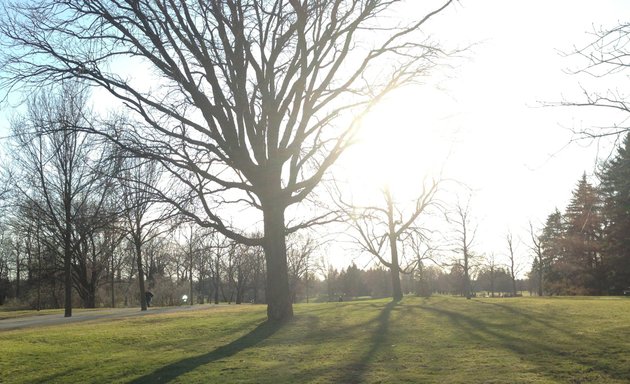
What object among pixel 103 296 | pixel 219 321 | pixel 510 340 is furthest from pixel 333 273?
pixel 510 340

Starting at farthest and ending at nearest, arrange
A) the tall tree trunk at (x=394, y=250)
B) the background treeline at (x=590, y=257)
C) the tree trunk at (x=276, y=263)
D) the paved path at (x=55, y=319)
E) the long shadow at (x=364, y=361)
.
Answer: the background treeline at (x=590, y=257) → the tall tree trunk at (x=394, y=250) → the paved path at (x=55, y=319) → the tree trunk at (x=276, y=263) → the long shadow at (x=364, y=361)

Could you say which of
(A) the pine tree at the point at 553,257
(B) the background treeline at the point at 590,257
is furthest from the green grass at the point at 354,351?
(A) the pine tree at the point at 553,257

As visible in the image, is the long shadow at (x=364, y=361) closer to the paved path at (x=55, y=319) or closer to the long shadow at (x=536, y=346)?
the long shadow at (x=536, y=346)

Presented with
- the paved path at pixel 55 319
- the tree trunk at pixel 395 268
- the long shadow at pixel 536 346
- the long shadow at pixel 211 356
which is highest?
the tree trunk at pixel 395 268

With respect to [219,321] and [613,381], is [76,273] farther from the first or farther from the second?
[613,381]

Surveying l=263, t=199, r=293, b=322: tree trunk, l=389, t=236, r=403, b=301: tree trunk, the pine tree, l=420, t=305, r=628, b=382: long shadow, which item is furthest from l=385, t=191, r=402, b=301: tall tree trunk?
the pine tree

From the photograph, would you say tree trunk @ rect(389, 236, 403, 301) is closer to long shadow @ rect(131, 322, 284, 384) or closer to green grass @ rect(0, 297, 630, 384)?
green grass @ rect(0, 297, 630, 384)

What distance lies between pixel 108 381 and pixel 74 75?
341 inches

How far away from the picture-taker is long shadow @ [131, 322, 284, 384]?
9.09m

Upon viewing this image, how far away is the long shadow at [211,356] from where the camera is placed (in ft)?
29.8

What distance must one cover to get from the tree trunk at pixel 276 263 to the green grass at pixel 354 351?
655mm

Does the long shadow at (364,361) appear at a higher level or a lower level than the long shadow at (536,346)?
lower

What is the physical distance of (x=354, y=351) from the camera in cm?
1031

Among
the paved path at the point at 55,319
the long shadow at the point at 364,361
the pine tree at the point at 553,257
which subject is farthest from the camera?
the pine tree at the point at 553,257
